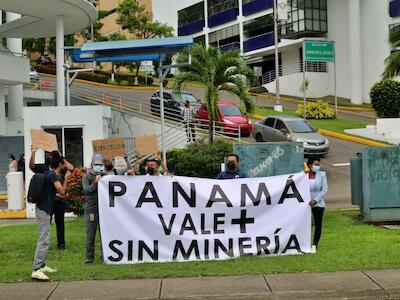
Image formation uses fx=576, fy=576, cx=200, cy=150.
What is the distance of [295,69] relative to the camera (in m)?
49.7

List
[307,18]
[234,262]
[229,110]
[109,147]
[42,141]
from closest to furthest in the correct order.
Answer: [234,262] → [42,141] → [109,147] → [229,110] → [307,18]

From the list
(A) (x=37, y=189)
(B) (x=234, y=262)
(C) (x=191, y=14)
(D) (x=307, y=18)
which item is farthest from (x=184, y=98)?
(C) (x=191, y=14)

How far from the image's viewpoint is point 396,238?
10.7 m

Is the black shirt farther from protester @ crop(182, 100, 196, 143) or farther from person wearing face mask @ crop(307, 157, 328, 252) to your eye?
protester @ crop(182, 100, 196, 143)

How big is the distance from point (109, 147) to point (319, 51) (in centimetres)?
2742

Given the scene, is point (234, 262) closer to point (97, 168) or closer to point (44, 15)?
point (97, 168)

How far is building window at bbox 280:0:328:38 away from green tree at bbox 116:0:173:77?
1449 cm

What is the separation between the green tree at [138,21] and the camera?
5725 cm

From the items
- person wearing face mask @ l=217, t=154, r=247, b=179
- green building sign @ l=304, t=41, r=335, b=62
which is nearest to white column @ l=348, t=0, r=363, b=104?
green building sign @ l=304, t=41, r=335, b=62

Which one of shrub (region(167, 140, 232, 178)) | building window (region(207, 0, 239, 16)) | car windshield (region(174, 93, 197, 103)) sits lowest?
shrub (region(167, 140, 232, 178))

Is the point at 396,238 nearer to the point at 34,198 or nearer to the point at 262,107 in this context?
the point at 34,198

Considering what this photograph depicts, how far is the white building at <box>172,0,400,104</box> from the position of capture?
42.8m

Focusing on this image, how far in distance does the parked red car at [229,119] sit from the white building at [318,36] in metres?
19.4

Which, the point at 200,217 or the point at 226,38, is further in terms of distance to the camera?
the point at 226,38
